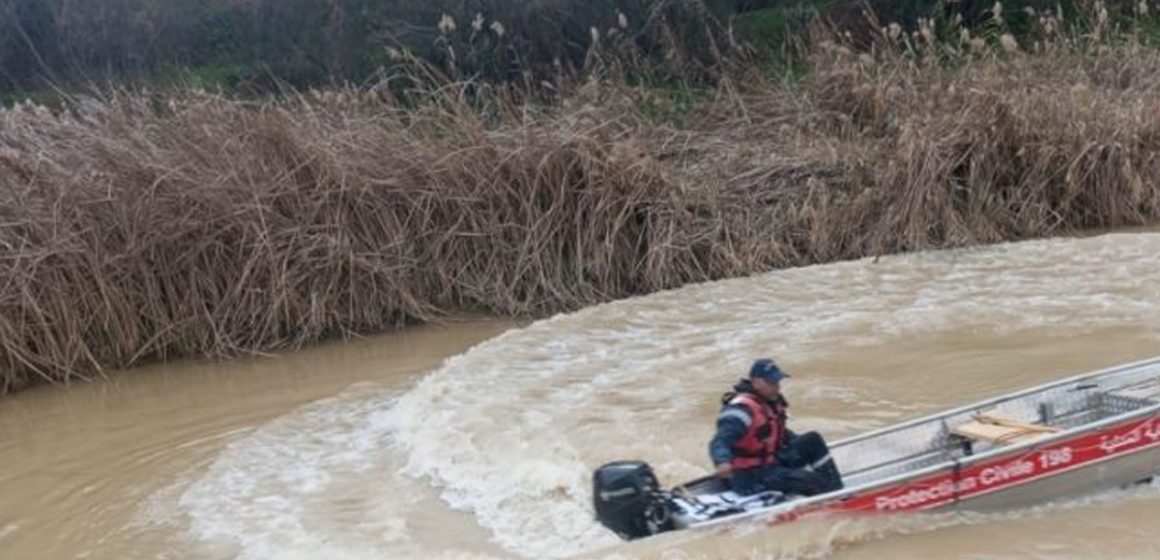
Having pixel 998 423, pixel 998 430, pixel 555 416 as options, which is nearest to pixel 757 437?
pixel 998 430

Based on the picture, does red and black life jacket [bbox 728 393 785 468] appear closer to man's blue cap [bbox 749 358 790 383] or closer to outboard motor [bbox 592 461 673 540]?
man's blue cap [bbox 749 358 790 383]

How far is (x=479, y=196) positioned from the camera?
49.2 feet

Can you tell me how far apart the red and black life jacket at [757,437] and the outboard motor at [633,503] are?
53 centimetres

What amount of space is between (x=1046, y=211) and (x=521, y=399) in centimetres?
832

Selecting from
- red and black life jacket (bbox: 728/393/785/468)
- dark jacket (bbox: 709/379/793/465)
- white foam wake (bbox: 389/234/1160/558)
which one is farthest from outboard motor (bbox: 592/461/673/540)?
red and black life jacket (bbox: 728/393/785/468)

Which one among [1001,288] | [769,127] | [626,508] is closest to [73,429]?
[626,508]

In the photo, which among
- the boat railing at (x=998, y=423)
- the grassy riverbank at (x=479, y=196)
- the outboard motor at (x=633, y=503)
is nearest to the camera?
the outboard motor at (x=633, y=503)

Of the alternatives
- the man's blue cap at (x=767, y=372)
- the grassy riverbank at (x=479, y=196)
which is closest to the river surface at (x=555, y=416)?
the grassy riverbank at (x=479, y=196)

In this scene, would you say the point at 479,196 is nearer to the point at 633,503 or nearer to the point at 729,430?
the point at 729,430

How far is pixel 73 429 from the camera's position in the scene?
11438mm

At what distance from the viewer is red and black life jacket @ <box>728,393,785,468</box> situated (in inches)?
299

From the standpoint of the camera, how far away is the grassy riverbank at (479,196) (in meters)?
13.4

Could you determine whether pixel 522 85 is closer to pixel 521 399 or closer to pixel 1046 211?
pixel 1046 211

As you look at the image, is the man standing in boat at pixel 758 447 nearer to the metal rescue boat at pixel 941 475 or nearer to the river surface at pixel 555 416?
the metal rescue boat at pixel 941 475
